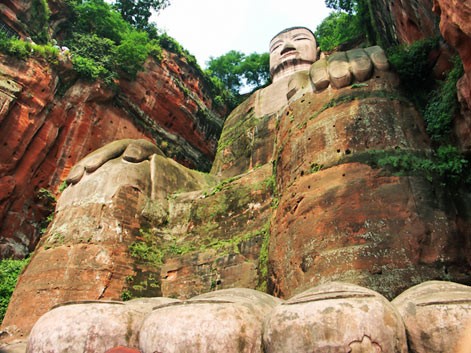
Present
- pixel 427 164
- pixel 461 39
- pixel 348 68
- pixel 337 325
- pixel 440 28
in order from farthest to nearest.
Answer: pixel 348 68
pixel 427 164
pixel 440 28
pixel 461 39
pixel 337 325

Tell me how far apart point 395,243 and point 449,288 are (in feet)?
4.51

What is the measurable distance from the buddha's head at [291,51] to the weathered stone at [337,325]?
13.1 m

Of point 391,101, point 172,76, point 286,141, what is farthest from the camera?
point 172,76

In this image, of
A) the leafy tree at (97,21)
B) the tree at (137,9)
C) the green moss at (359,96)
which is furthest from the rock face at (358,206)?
the tree at (137,9)

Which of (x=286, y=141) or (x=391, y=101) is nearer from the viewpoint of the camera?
(x=391, y=101)

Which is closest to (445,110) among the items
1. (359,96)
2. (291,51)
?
(359,96)

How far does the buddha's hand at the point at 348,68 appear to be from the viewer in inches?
281

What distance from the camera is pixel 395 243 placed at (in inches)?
202

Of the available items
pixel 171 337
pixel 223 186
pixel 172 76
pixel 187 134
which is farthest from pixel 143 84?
pixel 171 337

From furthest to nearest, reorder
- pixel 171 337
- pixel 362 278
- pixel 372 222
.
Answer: pixel 372 222, pixel 362 278, pixel 171 337

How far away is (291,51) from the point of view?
1623 centimetres

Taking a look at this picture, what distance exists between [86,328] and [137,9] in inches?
846

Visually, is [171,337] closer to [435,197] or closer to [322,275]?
[322,275]

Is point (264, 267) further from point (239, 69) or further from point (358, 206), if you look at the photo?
point (239, 69)
